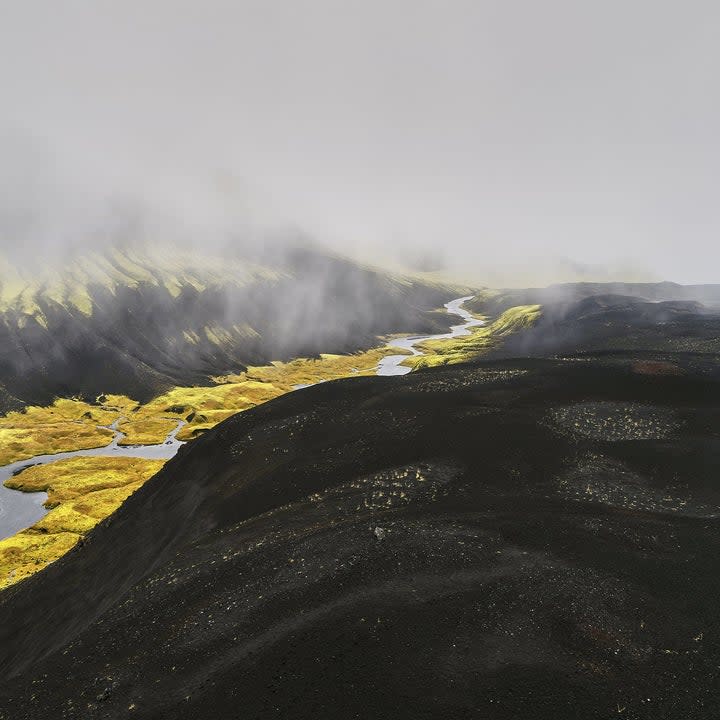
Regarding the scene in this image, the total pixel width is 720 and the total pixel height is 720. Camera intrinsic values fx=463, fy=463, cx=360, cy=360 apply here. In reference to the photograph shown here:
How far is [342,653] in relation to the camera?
18.6 metres

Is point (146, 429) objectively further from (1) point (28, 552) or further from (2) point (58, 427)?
(1) point (28, 552)

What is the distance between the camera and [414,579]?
74.7 feet

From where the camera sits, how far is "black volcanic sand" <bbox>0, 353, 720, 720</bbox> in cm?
1725

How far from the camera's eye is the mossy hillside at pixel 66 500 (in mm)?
54344

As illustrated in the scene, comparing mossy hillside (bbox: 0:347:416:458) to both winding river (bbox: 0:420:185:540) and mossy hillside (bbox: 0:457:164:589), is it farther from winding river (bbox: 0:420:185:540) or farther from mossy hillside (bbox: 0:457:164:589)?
mossy hillside (bbox: 0:457:164:589)

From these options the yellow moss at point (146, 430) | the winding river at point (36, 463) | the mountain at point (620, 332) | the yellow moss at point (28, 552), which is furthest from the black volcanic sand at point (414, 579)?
the yellow moss at point (146, 430)

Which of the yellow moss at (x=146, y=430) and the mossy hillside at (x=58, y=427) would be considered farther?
the yellow moss at (x=146, y=430)

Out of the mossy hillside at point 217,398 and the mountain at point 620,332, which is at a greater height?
the mountain at point 620,332

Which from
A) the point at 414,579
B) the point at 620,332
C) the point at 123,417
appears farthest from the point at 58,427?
the point at 620,332

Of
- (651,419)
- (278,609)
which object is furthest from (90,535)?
(651,419)

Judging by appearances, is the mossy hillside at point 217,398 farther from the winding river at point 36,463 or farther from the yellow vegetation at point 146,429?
the winding river at point 36,463

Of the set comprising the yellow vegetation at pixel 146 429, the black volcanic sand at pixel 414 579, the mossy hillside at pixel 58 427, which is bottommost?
the yellow vegetation at pixel 146 429

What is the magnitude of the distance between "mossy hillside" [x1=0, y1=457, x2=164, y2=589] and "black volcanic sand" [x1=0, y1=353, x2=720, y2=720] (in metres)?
13.3

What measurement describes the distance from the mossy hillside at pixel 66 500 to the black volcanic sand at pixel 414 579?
1329 centimetres
